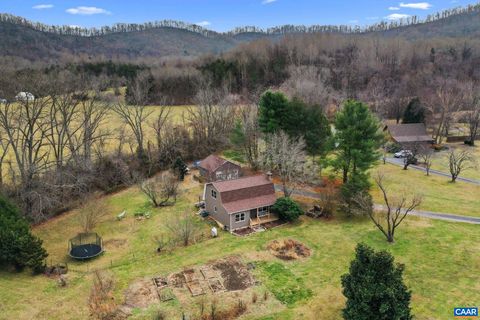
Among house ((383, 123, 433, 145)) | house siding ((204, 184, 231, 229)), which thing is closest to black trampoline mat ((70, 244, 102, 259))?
house siding ((204, 184, 231, 229))

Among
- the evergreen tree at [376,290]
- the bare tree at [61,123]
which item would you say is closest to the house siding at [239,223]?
the evergreen tree at [376,290]

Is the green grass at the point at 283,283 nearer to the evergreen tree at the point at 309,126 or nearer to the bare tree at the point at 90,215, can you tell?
the bare tree at the point at 90,215

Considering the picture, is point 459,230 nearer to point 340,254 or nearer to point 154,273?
point 340,254

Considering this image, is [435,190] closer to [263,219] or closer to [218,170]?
[263,219]

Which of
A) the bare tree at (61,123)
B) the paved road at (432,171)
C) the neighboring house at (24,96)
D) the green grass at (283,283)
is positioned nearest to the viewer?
the green grass at (283,283)

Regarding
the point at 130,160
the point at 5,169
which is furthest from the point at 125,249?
the point at 5,169

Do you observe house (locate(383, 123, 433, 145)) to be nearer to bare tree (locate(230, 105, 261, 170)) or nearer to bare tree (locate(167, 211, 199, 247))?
bare tree (locate(230, 105, 261, 170))
